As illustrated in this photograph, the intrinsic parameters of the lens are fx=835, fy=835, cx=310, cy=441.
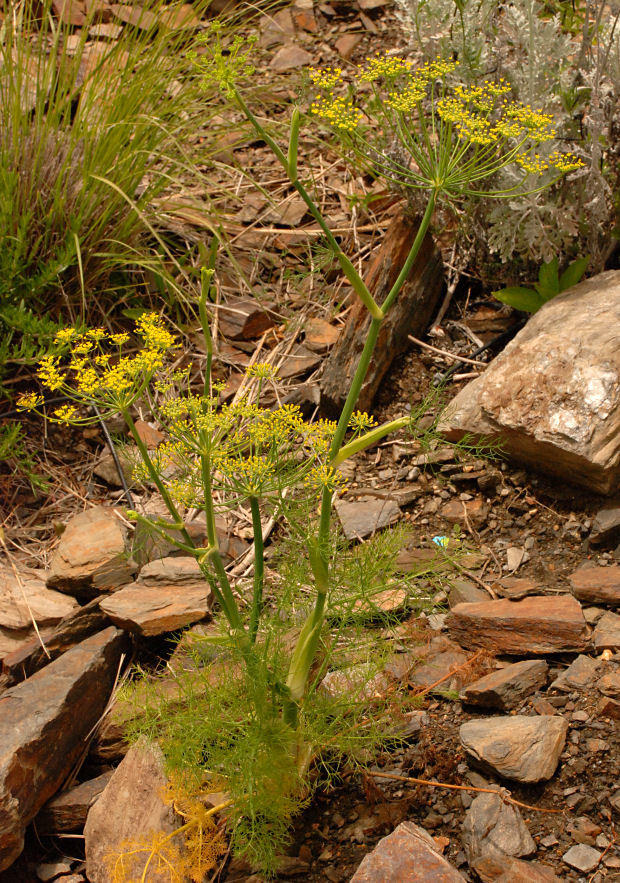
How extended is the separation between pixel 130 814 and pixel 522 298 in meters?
2.55

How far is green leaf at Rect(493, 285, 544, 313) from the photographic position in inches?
142

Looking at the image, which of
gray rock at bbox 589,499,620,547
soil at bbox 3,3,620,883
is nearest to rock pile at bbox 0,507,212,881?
soil at bbox 3,3,620,883

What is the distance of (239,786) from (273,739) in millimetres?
139

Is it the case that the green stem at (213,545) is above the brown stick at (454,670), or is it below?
above

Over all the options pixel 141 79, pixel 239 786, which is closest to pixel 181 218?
pixel 141 79

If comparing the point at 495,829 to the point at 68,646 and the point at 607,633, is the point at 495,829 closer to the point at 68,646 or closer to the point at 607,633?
the point at 607,633

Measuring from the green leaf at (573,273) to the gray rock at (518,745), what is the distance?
1935 millimetres

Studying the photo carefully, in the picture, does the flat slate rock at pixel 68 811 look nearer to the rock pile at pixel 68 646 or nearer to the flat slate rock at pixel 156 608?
the rock pile at pixel 68 646

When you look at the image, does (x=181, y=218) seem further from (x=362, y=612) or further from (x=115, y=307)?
(x=362, y=612)

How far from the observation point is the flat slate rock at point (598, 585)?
2668 millimetres

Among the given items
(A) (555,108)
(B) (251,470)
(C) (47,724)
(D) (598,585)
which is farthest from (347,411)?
(A) (555,108)

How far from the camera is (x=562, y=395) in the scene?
305 centimetres

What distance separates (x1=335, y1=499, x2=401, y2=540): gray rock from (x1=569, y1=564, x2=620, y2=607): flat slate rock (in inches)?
29.6

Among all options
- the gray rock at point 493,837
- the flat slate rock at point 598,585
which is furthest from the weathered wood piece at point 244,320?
the gray rock at point 493,837
